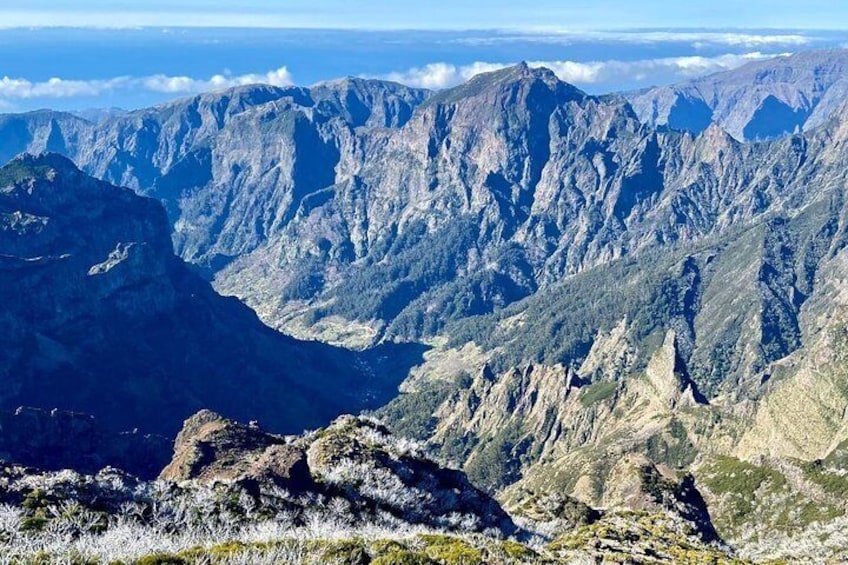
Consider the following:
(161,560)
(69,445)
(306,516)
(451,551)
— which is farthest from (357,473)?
(69,445)

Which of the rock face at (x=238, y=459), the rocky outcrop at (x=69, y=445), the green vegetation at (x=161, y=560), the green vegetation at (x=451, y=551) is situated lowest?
the rocky outcrop at (x=69, y=445)

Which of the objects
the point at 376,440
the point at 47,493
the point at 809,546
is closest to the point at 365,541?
the point at 47,493

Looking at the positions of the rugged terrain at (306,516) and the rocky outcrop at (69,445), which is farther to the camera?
the rocky outcrop at (69,445)

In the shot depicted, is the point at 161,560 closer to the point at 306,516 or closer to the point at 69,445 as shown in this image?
the point at 306,516

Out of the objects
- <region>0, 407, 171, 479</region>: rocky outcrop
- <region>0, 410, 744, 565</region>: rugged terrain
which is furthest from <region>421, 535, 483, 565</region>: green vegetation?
<region>0, 407, 171, 479</region>: rocky outcrop

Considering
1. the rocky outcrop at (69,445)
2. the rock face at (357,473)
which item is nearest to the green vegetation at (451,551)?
the rock face at (357,473)

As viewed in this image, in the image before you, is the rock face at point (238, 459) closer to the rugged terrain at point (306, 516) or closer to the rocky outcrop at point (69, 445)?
the rugged terrain at point (306, 516)

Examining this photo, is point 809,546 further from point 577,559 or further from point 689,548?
point 577,559

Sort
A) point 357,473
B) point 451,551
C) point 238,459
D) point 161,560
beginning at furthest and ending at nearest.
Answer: point 238,459 < point 357,473 < point 451,551 < point 161,560

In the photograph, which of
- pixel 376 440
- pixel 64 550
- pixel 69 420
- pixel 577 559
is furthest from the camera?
pixel 69 420

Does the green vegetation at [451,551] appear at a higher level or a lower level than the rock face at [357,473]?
higher

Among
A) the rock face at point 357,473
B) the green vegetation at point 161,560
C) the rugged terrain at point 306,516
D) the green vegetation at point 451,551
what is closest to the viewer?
the green vegetation at point 161,560
